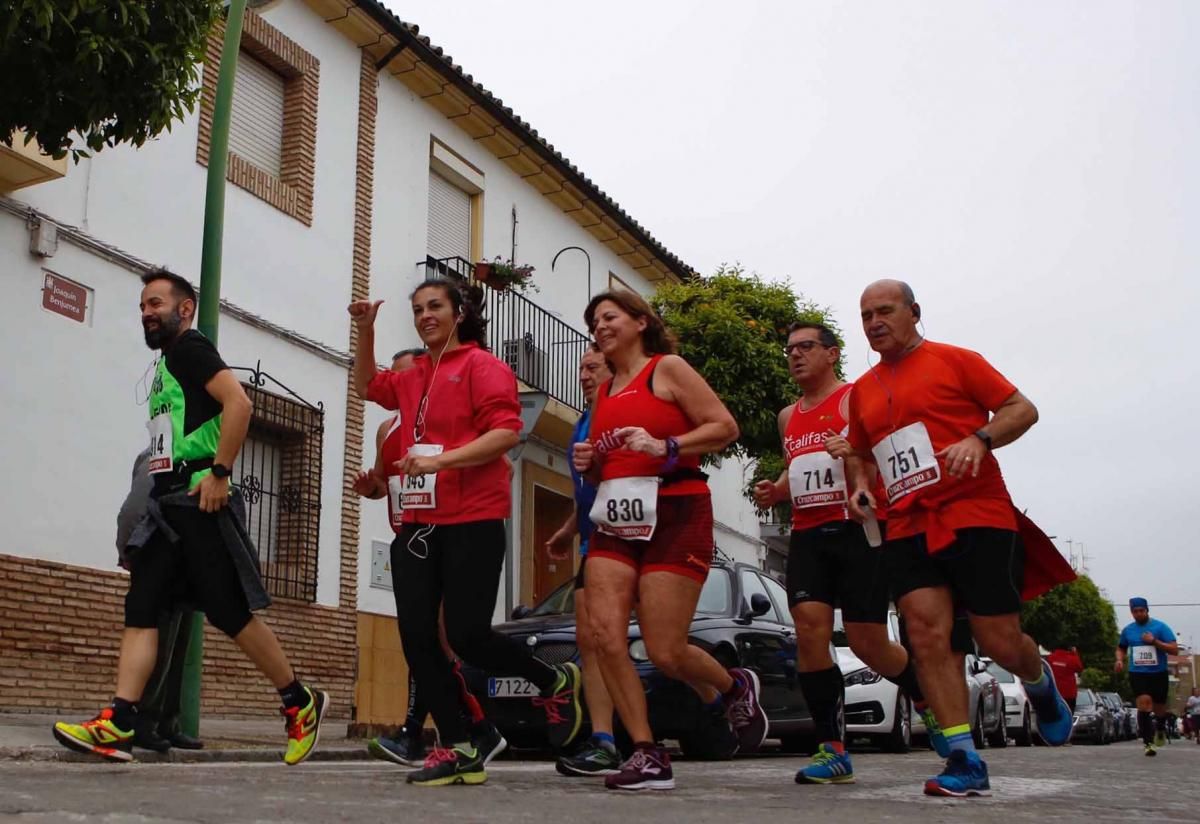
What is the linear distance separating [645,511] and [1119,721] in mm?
43417

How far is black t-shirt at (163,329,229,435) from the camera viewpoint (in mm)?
6359

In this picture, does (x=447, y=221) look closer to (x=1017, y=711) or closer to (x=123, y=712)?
(x=1017, y=711)

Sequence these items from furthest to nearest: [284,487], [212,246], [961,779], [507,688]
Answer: [284,487] → [507,688] → [212,246] → [961,779]

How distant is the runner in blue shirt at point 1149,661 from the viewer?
17078 millimetres

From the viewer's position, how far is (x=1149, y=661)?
56.8 ft

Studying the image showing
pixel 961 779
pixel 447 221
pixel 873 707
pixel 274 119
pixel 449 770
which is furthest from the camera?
pixel 447 221

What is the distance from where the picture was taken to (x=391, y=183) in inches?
659

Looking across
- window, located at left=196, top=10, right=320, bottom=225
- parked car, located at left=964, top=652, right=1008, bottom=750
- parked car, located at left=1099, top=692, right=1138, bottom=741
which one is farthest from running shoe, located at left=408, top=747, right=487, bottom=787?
parked car, located at left=1099, top=692, right=1138, bottom=741

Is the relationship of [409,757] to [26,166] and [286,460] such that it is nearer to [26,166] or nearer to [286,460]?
[26,166]

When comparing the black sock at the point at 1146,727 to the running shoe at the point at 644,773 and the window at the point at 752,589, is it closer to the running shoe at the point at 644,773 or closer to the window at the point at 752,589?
the window at the point at 752,589

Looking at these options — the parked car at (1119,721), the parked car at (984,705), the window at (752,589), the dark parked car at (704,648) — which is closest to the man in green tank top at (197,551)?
the dark parked car at (704,648)

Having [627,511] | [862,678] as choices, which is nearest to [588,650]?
[627,511]

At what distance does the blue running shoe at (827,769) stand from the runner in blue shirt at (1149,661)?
11917 millimetres

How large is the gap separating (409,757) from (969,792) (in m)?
2.46
